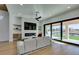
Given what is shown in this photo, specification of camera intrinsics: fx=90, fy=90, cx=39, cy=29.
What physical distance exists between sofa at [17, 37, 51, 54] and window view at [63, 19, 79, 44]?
1901 millimetres

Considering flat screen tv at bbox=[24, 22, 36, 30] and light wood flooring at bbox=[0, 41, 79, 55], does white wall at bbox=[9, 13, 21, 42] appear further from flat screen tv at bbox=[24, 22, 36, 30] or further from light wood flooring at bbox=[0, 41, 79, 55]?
light wood flooring at bbox=[0, 41, 79, 55]

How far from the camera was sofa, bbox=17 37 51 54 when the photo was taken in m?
3.62

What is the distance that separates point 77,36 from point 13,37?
4.63 meters

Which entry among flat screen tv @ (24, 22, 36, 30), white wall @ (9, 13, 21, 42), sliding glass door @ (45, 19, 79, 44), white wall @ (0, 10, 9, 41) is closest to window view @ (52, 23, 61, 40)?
sliding glass door @ (45, 19, 79, 44)

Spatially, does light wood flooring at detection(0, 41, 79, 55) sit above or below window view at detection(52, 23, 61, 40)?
below

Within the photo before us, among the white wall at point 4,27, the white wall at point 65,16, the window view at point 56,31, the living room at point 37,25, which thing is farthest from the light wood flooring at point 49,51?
the white wall at point 4,27

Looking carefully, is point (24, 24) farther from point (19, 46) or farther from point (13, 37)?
point (19, 46)

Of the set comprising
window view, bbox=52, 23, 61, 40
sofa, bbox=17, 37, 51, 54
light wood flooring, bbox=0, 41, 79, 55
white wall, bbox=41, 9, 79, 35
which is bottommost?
A: light wood flooring, bbox=0, 41, 79, 55

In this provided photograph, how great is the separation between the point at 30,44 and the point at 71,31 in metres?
3.33

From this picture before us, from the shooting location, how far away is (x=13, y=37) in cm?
704

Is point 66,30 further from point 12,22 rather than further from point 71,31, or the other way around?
point 12,22

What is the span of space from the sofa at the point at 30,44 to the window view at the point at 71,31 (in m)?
1.90

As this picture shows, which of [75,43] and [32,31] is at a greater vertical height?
[32,31]
